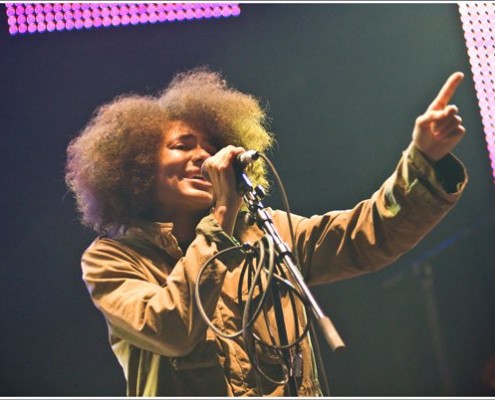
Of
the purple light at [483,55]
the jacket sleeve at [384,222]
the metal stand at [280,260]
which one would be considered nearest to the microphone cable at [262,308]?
the metal stand at [280,260]

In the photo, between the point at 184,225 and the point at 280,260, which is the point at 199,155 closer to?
the point at 184,225

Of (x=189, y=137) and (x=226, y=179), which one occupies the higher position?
(x=189, y=137)

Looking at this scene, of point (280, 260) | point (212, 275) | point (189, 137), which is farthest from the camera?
point (189, 137)

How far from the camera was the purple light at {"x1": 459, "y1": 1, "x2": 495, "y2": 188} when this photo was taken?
3.28 meters

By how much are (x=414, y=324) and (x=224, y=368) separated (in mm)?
2056

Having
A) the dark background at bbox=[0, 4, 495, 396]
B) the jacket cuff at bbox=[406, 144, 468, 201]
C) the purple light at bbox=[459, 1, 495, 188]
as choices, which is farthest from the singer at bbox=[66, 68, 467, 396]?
the purple light at bbox=[459, 1, 495, 188]

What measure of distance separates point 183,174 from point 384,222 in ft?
2.02

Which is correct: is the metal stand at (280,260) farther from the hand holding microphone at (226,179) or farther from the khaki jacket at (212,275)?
the khaki jacket at (212,275)

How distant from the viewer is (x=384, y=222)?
1858 millimetres

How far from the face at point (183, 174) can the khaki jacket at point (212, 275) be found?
0.10 m

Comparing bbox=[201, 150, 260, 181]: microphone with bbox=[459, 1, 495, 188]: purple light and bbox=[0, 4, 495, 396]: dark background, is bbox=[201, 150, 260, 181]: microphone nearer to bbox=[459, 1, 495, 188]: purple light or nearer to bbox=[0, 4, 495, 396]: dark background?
bbox=[0, 4, 495, 396]: dark background

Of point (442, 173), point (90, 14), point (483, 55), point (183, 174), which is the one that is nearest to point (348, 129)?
Answer: point (483, 55)

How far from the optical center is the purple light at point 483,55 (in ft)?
10.8

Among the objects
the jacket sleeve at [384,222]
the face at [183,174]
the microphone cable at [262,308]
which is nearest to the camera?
the microphone cable at [262,308]
